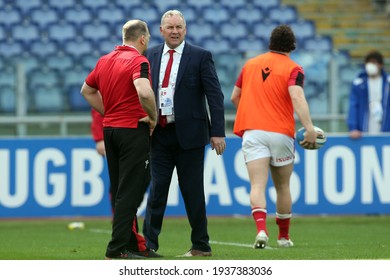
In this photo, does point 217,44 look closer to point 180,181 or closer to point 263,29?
point 263,29

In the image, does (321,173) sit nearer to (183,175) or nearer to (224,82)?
(224,82)

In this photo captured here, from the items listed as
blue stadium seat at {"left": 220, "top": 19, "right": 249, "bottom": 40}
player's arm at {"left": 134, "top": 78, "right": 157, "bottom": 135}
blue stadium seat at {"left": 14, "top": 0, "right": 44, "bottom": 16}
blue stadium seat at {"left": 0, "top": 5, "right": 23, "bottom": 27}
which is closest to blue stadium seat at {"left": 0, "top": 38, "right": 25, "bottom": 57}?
blue stadium seat at {"left": 0, "top": 5, "right": 23, "bottom": 27}

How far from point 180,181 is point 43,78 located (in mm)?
7150

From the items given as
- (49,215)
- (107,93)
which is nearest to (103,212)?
(49,215)

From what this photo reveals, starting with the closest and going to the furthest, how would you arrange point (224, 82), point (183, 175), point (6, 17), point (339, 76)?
point (183, 175)
point (224, 82)
point (339, 76)
point (6, 17)

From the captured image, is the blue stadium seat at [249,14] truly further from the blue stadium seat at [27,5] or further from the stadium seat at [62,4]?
the blue stadium seat at [27,5]

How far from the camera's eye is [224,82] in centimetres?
1681

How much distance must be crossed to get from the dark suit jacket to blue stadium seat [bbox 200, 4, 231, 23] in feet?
40.1

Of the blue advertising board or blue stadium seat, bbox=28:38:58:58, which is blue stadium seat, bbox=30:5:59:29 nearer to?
blue stadium seat, bbox=28:38:58:58

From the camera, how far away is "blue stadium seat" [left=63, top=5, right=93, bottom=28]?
21.2 metres

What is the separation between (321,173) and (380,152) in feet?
2.91

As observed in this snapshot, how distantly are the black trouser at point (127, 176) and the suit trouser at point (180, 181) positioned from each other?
638 millimetres

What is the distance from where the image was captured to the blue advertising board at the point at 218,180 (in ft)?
49.9

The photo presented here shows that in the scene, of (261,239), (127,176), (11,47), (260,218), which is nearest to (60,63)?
(11,47)
